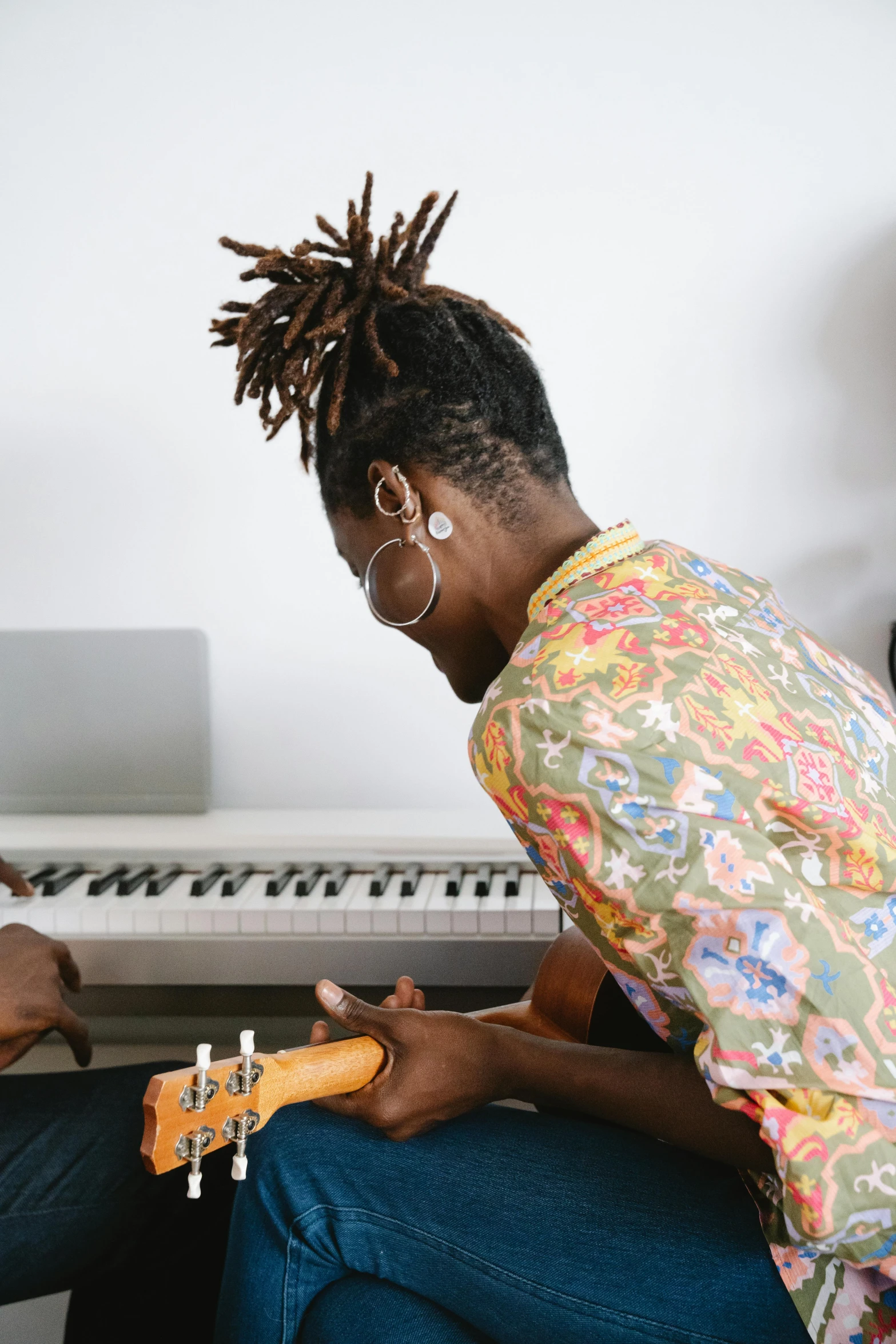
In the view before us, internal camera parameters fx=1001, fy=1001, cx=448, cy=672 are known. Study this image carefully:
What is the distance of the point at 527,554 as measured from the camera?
99 centimetres

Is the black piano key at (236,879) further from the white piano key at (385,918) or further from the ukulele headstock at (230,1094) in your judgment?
the ukulele headstock at (230,1094)

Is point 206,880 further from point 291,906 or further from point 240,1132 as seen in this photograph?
point 240,1132

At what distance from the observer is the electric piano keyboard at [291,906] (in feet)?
4.85

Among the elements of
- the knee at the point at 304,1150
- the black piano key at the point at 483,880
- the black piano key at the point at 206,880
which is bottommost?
the black piano key at the point at 206,880

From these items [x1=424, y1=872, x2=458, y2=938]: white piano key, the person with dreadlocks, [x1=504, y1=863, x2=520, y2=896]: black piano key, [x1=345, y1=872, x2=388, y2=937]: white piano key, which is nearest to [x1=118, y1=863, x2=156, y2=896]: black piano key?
[x1=345, y1=872, x2=388, y2=937]: white piano key

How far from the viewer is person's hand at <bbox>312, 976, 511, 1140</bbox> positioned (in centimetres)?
85

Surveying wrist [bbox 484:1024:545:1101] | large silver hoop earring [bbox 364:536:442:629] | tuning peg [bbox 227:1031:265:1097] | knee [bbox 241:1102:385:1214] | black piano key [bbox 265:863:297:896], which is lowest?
black piano key [bbox 265:863:297:896]

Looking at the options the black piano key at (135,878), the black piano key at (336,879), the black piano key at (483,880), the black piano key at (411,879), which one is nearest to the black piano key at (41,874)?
the black piano key at (135,878)

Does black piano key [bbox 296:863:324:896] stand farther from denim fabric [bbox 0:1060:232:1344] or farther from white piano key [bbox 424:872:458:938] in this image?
denim fabric [bbox 0:1060:232:1344]

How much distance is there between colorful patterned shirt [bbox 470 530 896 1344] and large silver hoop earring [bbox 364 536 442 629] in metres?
0.24

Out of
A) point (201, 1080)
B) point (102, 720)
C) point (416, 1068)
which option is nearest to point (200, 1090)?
point (201, 1080)

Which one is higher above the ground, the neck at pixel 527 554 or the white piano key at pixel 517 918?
the neck at pixel 527 554

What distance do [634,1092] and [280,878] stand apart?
0.86 meters

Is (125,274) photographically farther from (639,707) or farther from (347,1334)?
(347,1334)
